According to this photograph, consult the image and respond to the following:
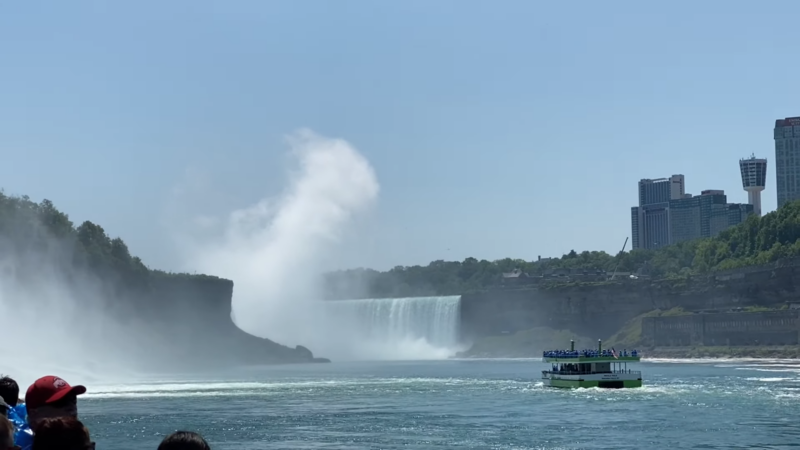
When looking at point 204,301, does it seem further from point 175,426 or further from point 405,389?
point 175,426

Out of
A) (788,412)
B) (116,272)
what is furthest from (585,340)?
(788,412)

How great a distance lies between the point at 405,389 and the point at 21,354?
36605mm

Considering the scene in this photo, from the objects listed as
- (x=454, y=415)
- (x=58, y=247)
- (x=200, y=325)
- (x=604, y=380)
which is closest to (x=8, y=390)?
(x=454, y=415)

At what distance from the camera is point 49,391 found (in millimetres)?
9750

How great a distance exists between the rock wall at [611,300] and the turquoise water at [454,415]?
71749 millimetres

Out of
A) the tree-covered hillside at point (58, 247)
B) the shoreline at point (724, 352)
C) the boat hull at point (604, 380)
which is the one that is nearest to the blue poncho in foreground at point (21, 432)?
the boat hull at point (604, 380)

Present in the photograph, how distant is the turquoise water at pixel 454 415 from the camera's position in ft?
149

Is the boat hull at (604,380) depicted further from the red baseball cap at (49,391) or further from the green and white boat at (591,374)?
the red baseball cap at (49,391)

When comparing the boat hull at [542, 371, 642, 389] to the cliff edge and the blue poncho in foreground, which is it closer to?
the cliff edge

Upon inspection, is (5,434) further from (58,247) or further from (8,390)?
(58,247)

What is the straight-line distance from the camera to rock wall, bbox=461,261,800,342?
A: 158000 millimetres

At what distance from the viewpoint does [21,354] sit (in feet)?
326

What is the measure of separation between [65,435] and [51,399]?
149cm

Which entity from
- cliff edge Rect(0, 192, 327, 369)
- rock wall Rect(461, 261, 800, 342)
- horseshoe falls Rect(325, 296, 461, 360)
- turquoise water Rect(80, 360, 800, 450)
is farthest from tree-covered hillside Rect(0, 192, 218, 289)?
rock wall Rect(461, 261, 800, 342)
